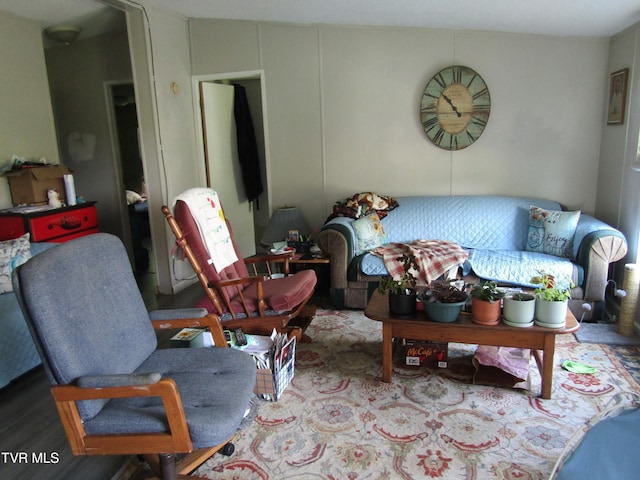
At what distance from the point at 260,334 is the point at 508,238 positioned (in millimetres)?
2376

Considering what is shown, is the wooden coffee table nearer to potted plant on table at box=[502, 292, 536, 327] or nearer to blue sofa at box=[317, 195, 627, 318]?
potted plant on table at box=[502, 292, 536, 327]

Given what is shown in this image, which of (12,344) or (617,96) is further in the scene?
(617,96)

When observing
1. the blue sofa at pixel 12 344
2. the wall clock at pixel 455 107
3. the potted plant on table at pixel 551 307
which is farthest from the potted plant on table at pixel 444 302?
the blue sofa at pixel 12 344

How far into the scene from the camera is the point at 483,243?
13.1ft

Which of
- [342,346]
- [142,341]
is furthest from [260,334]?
[142,341]

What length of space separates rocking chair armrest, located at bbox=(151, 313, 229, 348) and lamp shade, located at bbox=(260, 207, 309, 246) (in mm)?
2270

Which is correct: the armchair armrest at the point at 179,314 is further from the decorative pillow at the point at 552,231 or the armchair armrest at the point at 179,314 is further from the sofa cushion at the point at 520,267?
the decorative pillow at the point at 552,231

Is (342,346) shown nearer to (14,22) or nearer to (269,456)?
(269,456)

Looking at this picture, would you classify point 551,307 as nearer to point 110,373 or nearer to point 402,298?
point 402,298

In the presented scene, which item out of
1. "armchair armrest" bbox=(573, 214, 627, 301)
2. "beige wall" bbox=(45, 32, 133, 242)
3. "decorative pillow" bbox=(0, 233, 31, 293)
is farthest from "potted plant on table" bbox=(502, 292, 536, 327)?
"beige wall" bbox=(45, 32, 133, 242)

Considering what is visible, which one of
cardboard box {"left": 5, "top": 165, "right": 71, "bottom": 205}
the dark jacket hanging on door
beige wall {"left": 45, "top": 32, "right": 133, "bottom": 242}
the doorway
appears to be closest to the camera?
cardboard box {"left": 5, "top": 165, "right": 71, "bottom": 205}

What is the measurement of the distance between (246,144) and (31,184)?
2.32 metres

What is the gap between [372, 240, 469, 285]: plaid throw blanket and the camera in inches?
138

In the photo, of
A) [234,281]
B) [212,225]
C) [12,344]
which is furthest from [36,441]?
[212,225]
